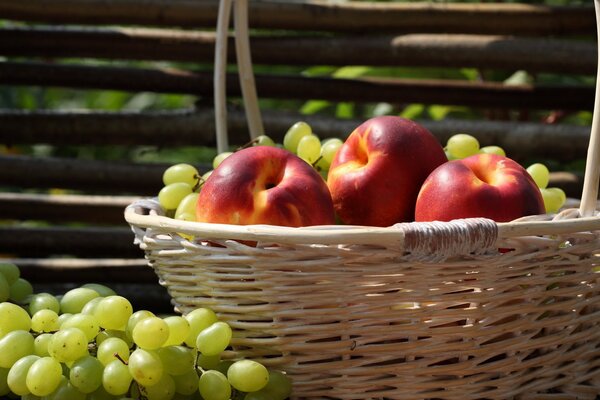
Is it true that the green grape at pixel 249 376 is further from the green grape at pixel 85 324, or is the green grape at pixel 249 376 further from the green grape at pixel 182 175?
the green grape at pixel 182 175

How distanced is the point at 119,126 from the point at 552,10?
110 cm

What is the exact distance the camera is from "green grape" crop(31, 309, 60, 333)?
1062 mm

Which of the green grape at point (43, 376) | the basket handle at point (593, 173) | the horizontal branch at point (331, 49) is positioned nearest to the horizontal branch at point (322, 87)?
the horizontal branch at point (331, 49)

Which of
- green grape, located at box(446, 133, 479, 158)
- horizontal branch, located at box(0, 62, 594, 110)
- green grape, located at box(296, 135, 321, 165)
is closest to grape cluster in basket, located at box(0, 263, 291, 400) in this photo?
green grape, located at box(296, 135, 321, 165)

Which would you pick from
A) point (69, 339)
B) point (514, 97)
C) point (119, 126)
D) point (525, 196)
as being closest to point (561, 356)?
point (525, 196)

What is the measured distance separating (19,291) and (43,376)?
0.92 ft

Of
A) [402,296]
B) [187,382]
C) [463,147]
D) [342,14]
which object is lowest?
[187,382]

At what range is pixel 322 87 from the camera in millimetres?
2176

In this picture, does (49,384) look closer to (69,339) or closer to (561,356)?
(69,339)

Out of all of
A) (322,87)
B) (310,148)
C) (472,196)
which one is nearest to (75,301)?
(310,148)

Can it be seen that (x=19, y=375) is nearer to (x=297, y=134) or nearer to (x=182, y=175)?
(x=182, y=175)

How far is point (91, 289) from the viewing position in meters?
1.19

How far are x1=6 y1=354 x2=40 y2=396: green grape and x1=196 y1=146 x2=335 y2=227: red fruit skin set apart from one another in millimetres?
272

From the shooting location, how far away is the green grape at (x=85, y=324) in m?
1.02
